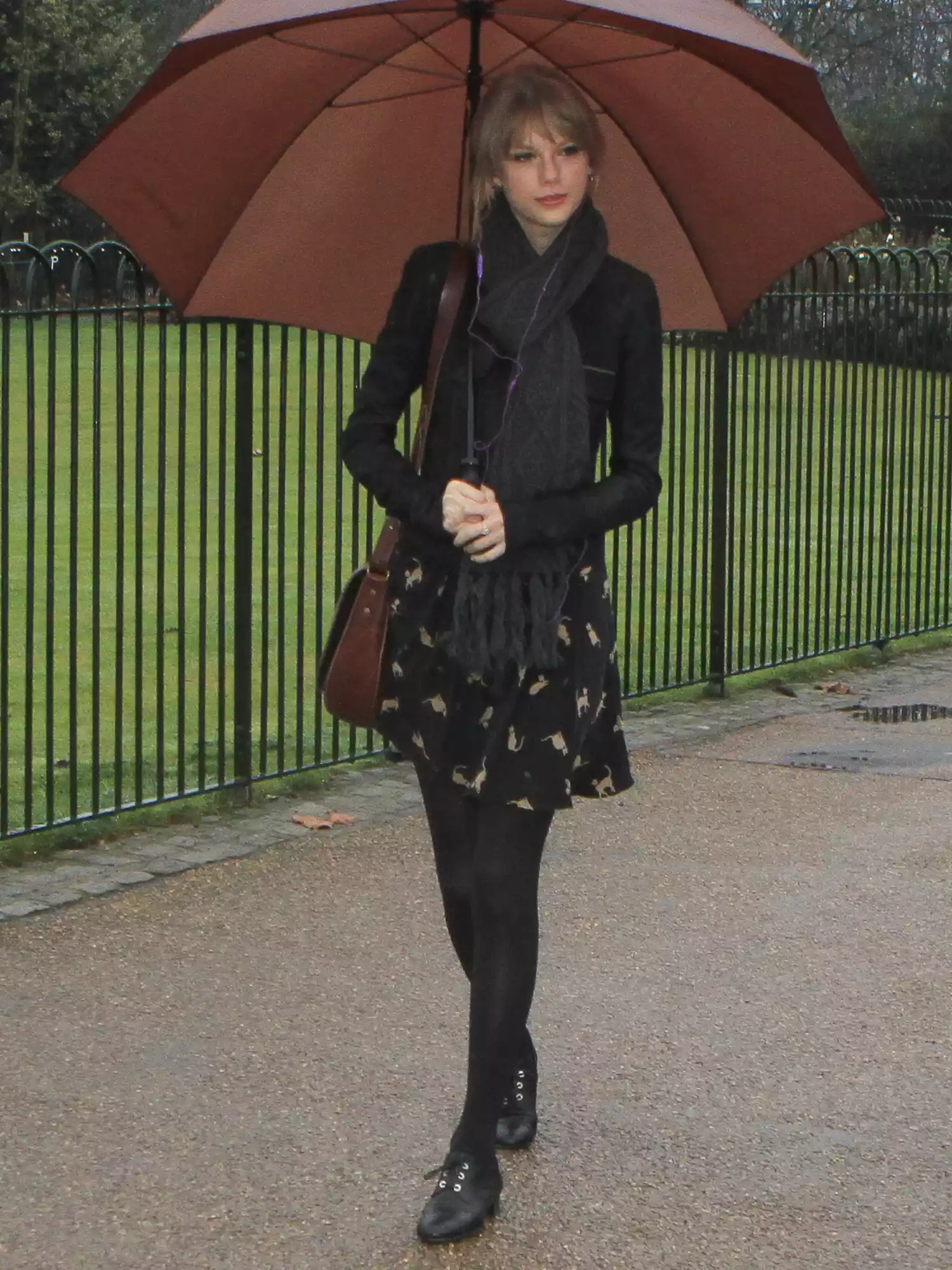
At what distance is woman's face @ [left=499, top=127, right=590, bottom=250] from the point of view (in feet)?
11.9

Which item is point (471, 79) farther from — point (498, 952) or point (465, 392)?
point (498, 952)

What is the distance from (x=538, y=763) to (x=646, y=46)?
146 cm

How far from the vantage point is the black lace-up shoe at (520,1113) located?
13.4ft

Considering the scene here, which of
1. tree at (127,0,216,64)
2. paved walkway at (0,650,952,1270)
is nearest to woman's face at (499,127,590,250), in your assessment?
paved walkway at (0,650,952,1270)

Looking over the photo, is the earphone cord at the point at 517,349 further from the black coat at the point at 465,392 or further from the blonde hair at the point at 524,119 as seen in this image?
the blonde hair at the point at 524,119

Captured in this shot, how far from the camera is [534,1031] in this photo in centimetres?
479

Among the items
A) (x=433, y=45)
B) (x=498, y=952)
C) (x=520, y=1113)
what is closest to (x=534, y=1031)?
(x=520, y=1113)

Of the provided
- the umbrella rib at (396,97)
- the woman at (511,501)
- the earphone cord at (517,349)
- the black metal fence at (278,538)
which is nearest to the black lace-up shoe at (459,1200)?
the woman at (511,501)

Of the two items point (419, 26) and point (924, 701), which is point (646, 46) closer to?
point (419, 26)

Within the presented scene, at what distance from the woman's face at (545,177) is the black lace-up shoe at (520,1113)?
5.23 feet

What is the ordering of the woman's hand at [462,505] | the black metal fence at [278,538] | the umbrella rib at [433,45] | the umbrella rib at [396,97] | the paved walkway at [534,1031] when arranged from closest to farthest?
the woman's hand at [462,505], the paved walkway at [534,1031], the umbrella rib at [433,45], the umbrella rib at [396,97], the black metal fence at [278,538]

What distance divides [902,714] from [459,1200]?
5.45 meters

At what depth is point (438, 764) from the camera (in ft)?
12.4

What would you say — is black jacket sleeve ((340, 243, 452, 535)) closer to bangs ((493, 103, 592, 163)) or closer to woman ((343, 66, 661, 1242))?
woman ((343, 66, 661, 1242))
